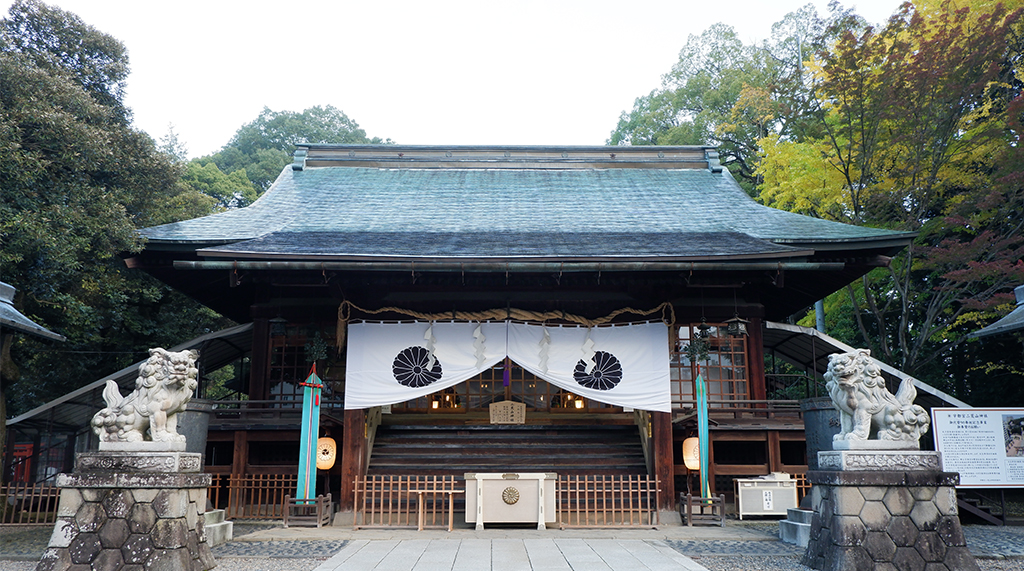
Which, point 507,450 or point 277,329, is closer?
point 507,450

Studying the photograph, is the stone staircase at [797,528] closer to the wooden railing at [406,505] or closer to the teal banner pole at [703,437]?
the teal banner pole at [703,437]

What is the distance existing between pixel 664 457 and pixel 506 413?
3.23 m

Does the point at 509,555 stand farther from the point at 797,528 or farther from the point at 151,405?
the point at 151,405

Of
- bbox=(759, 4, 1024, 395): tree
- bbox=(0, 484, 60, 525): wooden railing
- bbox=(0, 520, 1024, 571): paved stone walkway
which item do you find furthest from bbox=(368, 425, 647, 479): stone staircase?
bbox=(759, 4, 1024, 395): tree

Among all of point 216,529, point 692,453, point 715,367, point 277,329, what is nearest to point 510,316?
point 692,453

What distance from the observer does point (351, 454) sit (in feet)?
36.3

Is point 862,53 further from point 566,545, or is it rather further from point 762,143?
point 566,545

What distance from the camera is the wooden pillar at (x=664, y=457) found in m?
11.0

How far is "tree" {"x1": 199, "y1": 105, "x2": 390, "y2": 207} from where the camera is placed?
37.6 metres

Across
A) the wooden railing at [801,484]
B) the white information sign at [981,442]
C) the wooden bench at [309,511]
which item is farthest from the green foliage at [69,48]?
the white information sign at [981,442]

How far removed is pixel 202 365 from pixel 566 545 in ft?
36.4

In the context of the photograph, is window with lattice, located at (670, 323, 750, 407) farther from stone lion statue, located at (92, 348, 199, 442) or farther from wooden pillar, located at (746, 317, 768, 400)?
stone lion statue, located at (92, 348, 199, 442)

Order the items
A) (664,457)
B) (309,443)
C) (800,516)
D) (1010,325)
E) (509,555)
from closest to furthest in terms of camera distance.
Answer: (509,555), (1010,325), (800,516), (309,443), (664,457)

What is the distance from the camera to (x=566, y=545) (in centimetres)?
835
